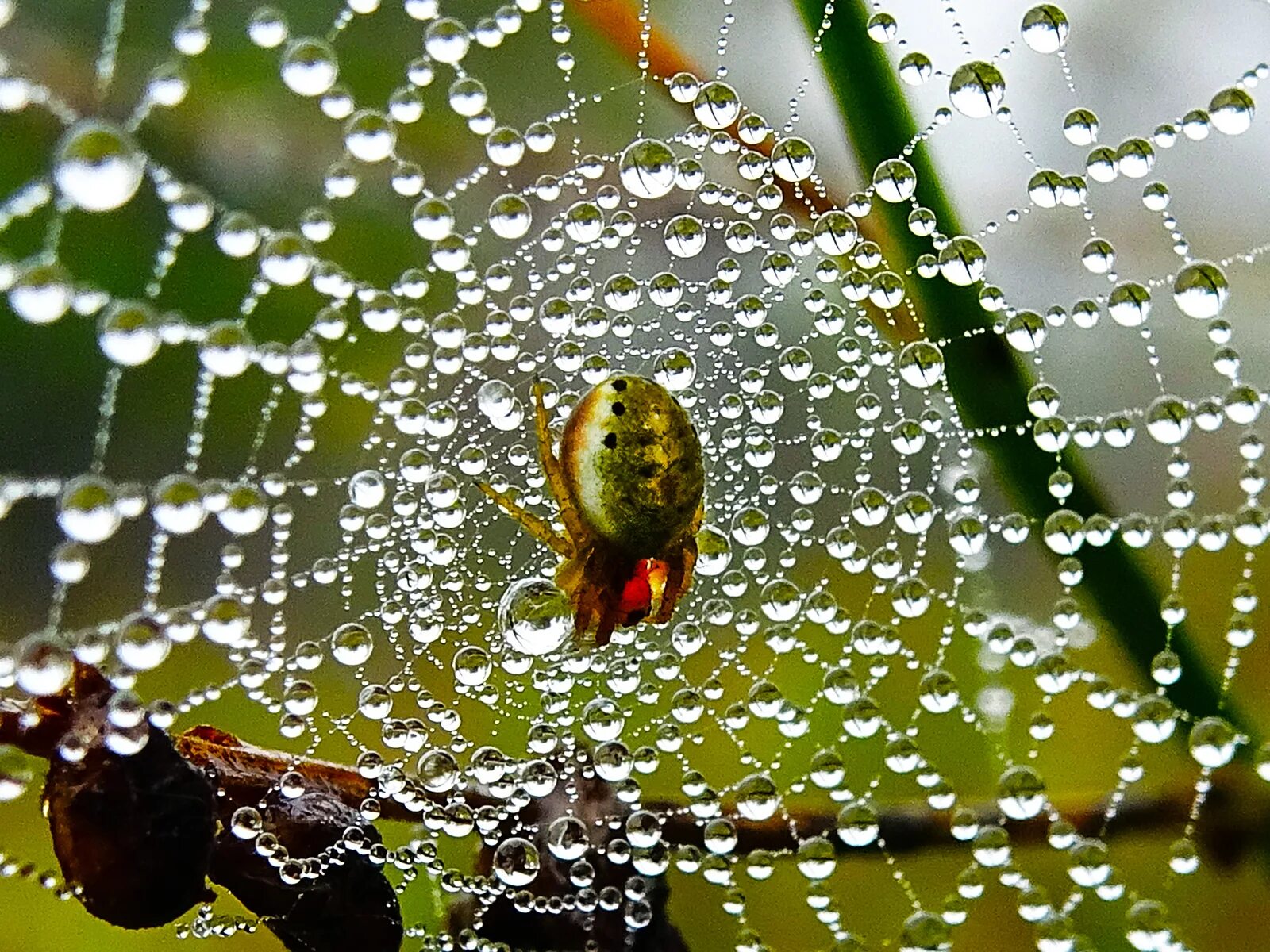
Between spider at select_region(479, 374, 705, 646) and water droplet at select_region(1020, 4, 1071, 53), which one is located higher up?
water droplet at select_region(1020, 4, 1071, 53)

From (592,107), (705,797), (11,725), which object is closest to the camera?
(11,725)

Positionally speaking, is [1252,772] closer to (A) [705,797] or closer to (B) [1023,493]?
(B) [1023,493]

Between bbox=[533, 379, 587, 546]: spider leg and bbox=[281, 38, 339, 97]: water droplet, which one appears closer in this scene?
bbox=[281, 38, 339, 97]: water droplet

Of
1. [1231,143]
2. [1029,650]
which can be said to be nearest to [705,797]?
[1029,650]

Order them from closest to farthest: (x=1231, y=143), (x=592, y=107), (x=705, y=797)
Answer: (x=705, y=797) < (x=592, y=107) < (x=1231, y=143)

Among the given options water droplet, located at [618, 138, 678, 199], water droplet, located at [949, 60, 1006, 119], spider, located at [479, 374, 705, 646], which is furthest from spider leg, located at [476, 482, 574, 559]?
water droplet, located at [949, 60, 1006, 119]

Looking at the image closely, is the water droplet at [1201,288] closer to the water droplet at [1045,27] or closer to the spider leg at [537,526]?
the water droplet at [1045,27]

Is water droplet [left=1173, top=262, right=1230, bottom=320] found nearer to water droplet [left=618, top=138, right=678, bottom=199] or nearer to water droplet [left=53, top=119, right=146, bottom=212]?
water droplet [left=618, top=138, right=678, bottom=199]
